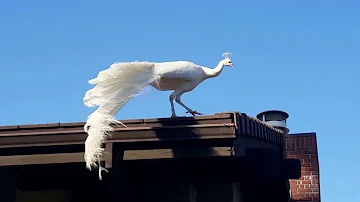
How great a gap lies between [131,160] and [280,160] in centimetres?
185

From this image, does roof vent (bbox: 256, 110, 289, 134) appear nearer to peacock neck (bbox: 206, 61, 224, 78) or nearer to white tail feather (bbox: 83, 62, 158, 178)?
peacock neck (bbox: 206, 61, 224, 78)

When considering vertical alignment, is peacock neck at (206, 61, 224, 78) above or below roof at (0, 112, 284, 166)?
above

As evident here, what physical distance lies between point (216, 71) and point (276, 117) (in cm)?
311

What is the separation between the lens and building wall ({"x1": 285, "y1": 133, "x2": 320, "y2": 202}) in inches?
353

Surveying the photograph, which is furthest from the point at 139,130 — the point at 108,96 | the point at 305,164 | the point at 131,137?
the point at 305,164

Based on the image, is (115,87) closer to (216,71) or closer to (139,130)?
(139,130)

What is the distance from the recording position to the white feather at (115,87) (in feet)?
16.7

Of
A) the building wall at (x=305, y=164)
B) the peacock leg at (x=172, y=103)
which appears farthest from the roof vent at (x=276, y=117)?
the peacock leg at (x=172, y=103)

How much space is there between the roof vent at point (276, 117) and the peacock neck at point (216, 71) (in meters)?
2.92

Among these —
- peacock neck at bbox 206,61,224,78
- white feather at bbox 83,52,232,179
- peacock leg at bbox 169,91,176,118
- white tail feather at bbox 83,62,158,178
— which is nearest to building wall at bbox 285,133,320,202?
peacock neck at bbox 206,61,224,78

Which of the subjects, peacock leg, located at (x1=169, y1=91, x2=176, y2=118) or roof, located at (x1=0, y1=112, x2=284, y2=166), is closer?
roof, located at (x1=0, y1=112, x2=284, y2=166)

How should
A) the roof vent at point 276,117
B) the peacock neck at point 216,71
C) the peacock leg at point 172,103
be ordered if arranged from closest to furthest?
the peacock leg at point 172,103, the peacock neck at point 216,71, the roof vent at point 276,117

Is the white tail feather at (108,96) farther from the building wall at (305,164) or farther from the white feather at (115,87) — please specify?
the building wall at (305,164)

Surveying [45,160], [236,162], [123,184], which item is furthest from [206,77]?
[45,160]
